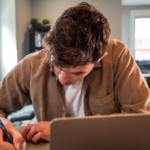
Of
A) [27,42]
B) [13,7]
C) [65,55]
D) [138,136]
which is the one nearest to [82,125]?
[138,136]

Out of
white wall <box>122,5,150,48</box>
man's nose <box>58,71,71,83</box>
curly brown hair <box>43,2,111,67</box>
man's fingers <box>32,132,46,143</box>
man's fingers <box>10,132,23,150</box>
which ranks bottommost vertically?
man's fingers <box>32,132,46,143</box>

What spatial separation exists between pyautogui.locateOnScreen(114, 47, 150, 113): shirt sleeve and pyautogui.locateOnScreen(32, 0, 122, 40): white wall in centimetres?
228

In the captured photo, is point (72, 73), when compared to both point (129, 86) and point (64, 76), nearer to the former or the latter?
point (64, 76)

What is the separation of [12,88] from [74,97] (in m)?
0.33

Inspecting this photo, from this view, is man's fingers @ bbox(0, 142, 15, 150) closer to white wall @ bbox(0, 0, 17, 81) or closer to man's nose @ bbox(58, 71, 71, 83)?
man's nose @ bbox(58, 71, 71, 83)

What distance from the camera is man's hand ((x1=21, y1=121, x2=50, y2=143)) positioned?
670mm

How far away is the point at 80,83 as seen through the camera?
2.96 feet

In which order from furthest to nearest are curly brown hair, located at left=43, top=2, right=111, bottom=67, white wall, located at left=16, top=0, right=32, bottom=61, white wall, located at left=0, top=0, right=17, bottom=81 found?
white wall, located at left=16, top=0, right=32, bottom=61 < white wall, located at left=0, top=0, right=17, bottom=81 < curly brown hair, located at left=43, top=2, right=111, bottom=67

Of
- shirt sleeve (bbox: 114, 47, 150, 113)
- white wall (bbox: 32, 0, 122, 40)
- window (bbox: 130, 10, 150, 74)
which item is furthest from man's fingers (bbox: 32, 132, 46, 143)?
window (bbox: 130, 10, 150, 74)

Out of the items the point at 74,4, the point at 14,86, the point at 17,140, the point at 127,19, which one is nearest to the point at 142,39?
the point at 127,19

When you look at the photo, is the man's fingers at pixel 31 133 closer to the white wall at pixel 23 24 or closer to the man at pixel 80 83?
the man at pixel 80 83

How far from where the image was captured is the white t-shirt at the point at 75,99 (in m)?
0.90

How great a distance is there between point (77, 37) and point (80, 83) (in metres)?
0.38

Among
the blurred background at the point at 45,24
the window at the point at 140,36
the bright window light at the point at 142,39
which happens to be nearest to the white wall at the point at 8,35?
the blurred background at the point at 45,24
